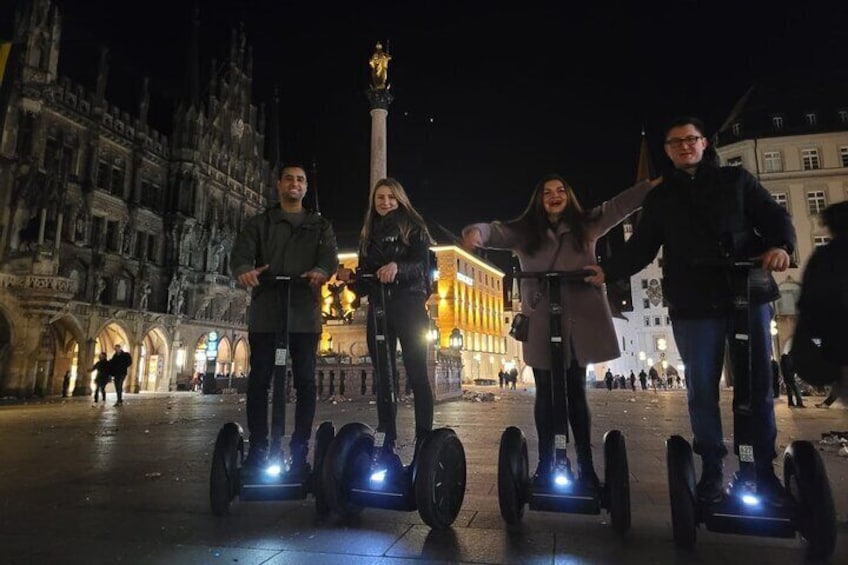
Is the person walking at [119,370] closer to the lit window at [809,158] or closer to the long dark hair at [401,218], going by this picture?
the long dark hair at [401,218]

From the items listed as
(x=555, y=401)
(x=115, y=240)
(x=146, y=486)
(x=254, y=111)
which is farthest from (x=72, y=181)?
(x=555, y=401)

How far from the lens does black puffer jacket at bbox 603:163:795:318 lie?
2834 mm

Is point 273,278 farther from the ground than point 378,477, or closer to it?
farther from the ground

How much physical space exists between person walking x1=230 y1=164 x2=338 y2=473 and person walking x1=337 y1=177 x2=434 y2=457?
327 mm

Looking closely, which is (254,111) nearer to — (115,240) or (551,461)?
(115,240)

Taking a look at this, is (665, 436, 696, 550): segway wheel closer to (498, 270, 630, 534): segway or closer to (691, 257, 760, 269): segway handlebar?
(498, 270, 630, 534): segway

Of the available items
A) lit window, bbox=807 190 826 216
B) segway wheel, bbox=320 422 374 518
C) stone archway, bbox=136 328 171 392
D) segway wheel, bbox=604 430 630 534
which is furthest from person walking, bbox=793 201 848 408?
lit window, bbox=807 190 826 216

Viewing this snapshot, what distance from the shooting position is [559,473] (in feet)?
10.1

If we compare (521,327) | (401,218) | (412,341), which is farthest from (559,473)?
(401,218)

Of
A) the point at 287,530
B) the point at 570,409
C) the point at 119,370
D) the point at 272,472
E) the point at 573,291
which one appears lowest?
the point at 287,530

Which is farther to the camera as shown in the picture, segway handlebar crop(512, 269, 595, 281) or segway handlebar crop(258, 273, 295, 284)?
segway handlebar crop(258, 273, 295, 284)

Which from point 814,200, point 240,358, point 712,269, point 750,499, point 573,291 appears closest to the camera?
point 750,499

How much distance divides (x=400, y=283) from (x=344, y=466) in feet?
3.97

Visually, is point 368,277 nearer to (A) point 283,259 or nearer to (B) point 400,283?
(B) point 400,283
